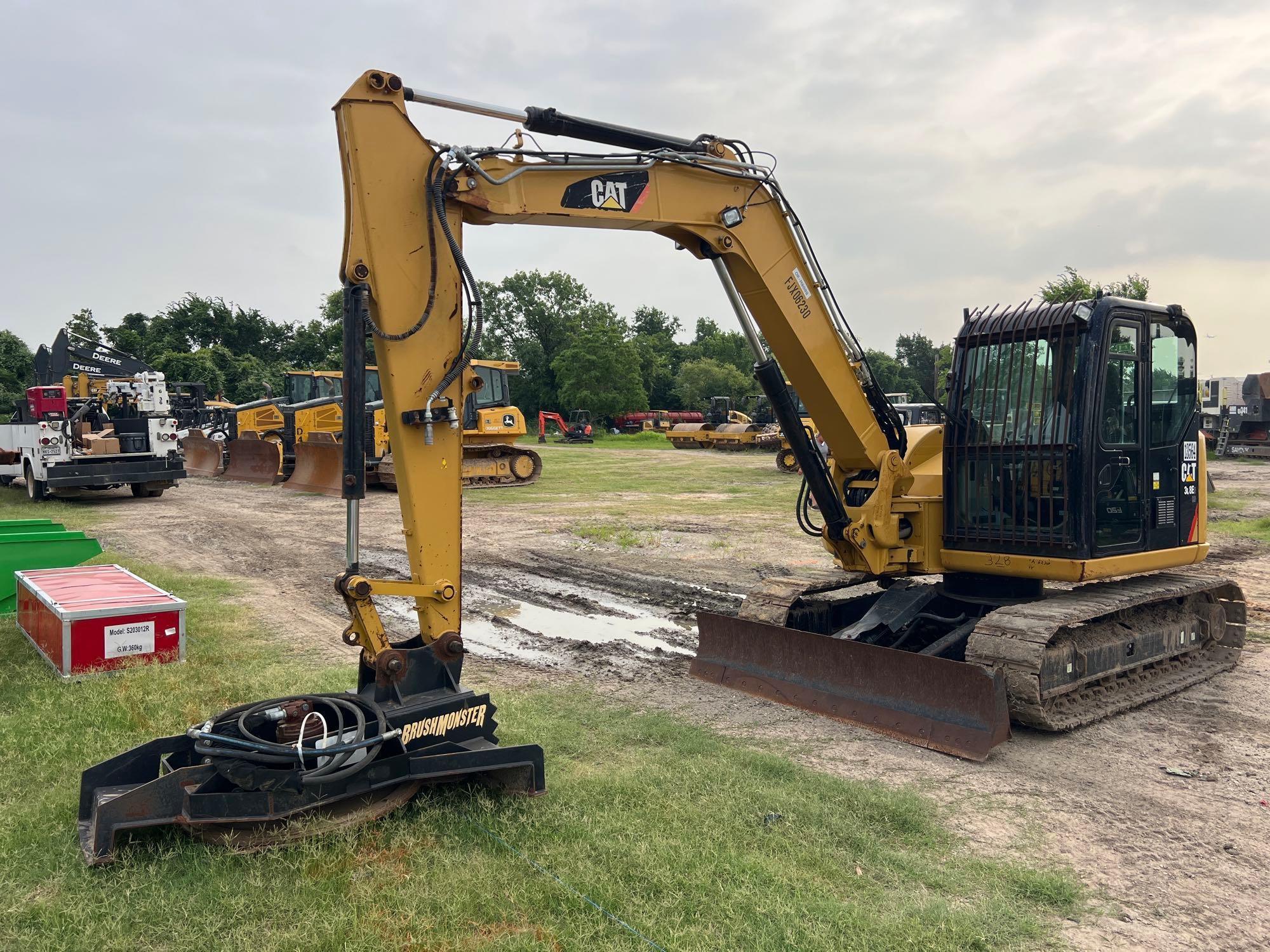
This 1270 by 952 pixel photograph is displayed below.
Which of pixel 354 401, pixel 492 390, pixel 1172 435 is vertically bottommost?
pixel 1172 435

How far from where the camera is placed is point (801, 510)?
7.52 meters

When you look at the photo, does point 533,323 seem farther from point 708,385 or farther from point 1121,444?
point 1121,444

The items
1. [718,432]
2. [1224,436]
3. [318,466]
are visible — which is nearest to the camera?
[318,466]

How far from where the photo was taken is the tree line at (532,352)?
1849 inches

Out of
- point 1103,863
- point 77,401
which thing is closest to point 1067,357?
point 1103,863

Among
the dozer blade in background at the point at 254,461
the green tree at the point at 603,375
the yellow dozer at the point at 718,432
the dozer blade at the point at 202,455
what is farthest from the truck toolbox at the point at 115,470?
the green tree at the point at 603,375

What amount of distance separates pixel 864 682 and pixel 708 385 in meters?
58.1

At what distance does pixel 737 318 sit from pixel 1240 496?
16.7 meters

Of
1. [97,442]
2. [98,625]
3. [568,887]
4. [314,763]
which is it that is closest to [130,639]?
[98,625]

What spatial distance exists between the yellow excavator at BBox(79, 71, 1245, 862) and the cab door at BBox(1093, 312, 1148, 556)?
0.02 metres

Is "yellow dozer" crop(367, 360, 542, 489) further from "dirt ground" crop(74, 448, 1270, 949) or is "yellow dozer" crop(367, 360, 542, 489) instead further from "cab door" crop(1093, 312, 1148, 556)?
"cab door" crop(1093, 312, 1148, 556)

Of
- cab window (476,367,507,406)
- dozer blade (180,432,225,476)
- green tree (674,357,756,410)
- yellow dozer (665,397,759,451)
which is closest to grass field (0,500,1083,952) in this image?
cab window (476,367,507,406)

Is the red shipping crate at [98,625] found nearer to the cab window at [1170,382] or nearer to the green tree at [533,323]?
the cab window at [1170,382]

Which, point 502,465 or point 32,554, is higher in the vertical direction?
point 502,465
